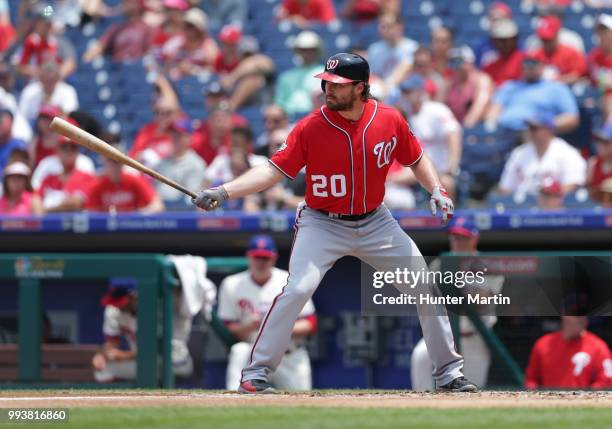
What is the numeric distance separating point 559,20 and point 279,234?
3992 millimetres

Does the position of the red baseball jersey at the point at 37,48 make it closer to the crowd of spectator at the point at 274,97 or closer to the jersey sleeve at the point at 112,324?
the crowd of spectator at the point at 274,97

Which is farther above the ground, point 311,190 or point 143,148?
point 143,148

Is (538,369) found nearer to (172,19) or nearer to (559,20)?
(559,20)

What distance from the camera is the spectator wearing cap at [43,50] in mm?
13547

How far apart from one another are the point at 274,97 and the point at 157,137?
4.12ft

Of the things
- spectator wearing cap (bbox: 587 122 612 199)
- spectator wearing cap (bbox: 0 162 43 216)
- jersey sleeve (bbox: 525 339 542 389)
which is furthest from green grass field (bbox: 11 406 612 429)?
spectator wearing cap (bbox: 0 162 43 216)

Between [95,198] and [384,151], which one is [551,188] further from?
[95,198]

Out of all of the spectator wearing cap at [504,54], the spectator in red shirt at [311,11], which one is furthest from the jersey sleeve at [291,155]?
the spectator in red shirt at [311,11]

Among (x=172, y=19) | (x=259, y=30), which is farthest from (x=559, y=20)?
(x=172, y=19)

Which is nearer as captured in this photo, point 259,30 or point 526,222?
point 526,222

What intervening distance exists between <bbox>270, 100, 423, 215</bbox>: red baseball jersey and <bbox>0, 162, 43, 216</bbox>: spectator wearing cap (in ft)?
Answer: 14.0

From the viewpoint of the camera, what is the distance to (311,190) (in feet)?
22.3

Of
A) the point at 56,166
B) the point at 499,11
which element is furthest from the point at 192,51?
the point at 499,11

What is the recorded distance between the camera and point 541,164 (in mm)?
10125
